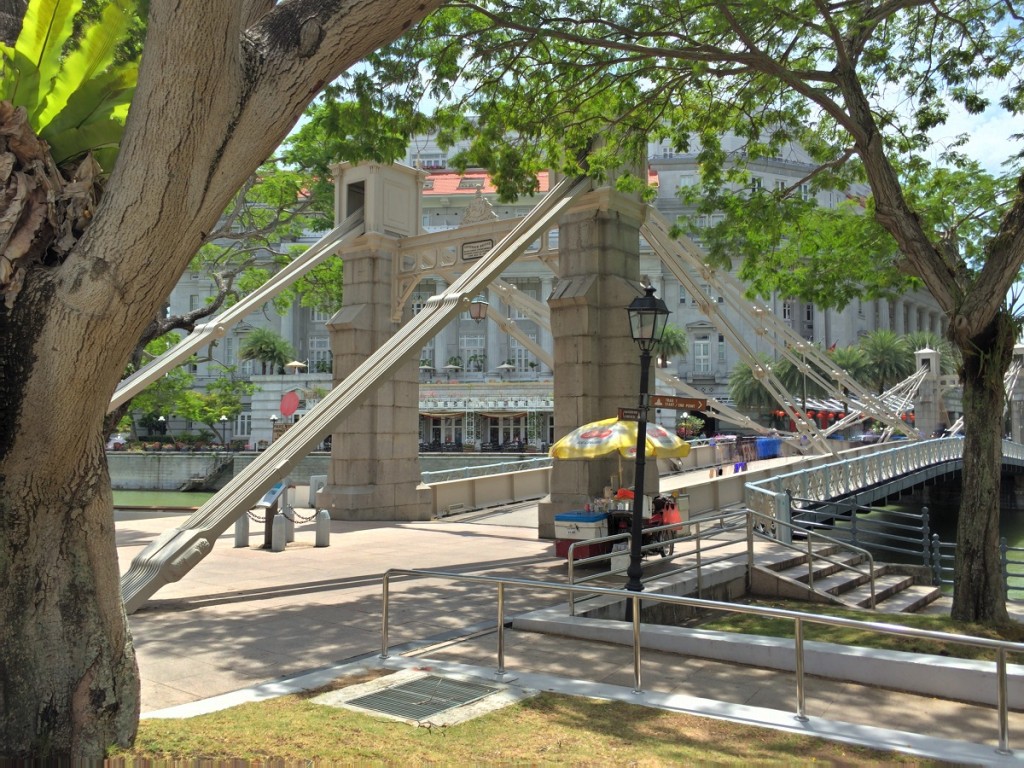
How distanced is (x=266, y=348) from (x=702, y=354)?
3784 cm

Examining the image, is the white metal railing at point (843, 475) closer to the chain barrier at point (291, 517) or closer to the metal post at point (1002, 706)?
the chain barrier at point (291, 517)

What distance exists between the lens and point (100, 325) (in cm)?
411

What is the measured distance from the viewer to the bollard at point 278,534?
47.0 feet

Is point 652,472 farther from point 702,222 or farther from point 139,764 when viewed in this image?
point 702,222

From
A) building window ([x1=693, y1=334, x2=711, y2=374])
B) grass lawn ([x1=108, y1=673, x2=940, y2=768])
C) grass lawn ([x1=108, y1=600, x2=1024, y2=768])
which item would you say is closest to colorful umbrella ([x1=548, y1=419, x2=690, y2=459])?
grass lawn ([x1=108, y1=600, x2=1024, y2=768])

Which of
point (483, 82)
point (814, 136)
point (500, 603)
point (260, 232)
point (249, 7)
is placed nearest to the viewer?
point (249, 7)

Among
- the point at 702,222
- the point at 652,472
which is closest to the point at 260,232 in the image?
Answer: the point at 652,472

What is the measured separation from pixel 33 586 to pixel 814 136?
1333cm

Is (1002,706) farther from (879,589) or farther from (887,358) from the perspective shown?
(887,358)

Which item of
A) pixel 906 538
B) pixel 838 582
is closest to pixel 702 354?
pixel 906 538

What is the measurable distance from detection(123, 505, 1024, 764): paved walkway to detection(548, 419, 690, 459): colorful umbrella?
1778mm

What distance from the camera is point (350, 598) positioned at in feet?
33.8

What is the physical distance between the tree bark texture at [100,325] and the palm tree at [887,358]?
224 ft

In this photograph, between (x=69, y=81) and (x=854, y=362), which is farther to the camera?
(x=854, y=362)
